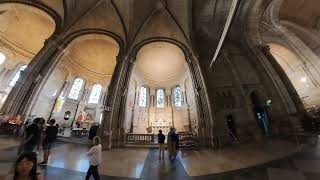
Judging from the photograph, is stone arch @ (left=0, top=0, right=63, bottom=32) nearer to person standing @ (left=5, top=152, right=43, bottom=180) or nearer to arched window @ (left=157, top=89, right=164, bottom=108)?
person standing @ (left=5, top=152, right=43, bottom=180)

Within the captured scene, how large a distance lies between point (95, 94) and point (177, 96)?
12936 mm

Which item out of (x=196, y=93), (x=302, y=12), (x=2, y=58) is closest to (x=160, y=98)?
(x=196, y=93)

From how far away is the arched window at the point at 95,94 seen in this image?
22.0 m

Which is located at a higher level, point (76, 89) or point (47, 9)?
point (47, 9)

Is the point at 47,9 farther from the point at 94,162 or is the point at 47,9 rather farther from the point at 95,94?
the point at 94,162

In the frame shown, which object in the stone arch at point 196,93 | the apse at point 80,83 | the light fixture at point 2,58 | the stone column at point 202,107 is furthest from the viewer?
the apse at point 80,83

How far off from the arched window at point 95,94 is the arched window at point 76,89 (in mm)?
1841

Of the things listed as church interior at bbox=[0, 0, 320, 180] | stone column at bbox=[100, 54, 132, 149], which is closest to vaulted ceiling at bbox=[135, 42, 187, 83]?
church interior at bbox=[0, 0, 320, 180]

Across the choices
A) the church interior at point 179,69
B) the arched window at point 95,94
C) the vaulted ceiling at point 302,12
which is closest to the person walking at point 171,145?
the church interior at point 179,69

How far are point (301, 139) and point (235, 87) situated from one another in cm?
557

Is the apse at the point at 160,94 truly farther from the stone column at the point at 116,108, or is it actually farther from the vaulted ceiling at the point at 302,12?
the vaulted ceiling at the point at 302,12

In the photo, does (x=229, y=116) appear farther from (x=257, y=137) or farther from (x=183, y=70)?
A: (x=183, y=70)

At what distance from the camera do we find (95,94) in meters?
22.5

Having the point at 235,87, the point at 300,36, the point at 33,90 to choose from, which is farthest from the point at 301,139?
the point at 33,90
